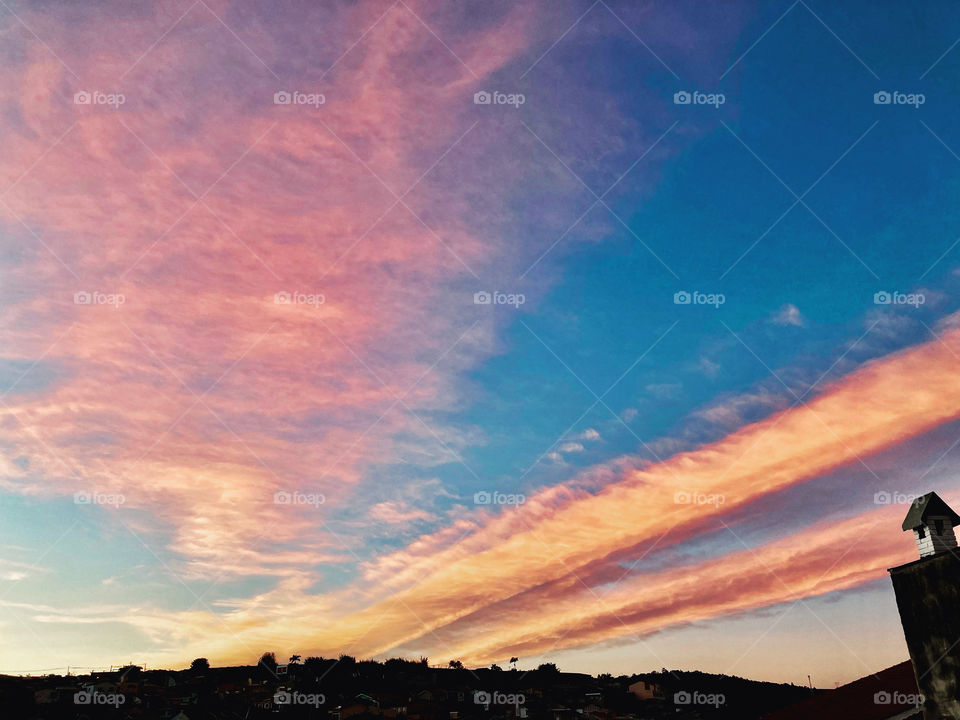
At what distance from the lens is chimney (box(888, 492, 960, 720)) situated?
17219 mm

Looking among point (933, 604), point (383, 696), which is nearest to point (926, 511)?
point (933, 604)

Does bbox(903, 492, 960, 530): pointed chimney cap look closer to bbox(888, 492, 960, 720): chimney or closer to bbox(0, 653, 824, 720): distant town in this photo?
bbox(888, 492, 960, 720): chimney

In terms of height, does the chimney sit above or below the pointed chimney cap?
below

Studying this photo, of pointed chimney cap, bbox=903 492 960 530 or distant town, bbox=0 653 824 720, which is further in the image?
distant town, bbox=0 653 824 720

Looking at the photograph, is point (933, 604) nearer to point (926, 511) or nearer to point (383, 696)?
point (926, 511)

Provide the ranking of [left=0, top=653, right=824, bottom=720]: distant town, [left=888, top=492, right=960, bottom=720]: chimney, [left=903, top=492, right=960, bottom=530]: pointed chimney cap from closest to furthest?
[left=888, top=492, right=960, bottom=720]: chimney
[left=903, top=492, right=960, bottom=530]: pointed chimney cap
[left=0, top=653, right=824, bottom=720]: distant town

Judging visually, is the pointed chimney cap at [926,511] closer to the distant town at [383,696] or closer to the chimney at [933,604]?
the chimney at [933,604]

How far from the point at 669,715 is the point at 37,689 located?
6697cm

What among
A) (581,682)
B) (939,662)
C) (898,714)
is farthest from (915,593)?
(581,682)

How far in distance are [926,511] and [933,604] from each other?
2569 mm

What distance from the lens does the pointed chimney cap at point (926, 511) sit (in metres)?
19.0

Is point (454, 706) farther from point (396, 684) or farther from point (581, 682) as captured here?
point (581, 682)

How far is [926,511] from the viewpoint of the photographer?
19016 mm

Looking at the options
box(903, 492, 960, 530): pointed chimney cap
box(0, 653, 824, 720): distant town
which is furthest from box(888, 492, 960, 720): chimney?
box(0, 653, 824, 720): distant town
